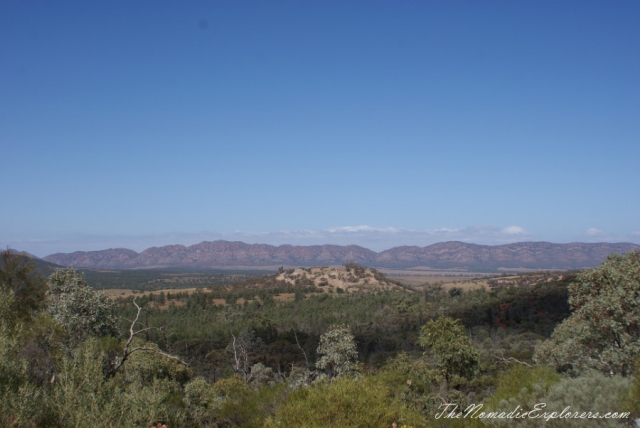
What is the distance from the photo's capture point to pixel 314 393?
11516mm

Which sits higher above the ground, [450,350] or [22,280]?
[22,280]

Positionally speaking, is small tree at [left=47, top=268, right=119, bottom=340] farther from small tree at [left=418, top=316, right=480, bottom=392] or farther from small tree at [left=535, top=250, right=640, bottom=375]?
small tree at [left=418, top=316, right=480, bottom=392]

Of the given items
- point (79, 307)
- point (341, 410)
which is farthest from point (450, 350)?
point (79, 307)

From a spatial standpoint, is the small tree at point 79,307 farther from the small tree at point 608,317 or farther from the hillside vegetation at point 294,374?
the small tree at point 608,317

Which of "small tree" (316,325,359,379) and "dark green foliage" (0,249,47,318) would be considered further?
"small tree" (316,325,359,379)

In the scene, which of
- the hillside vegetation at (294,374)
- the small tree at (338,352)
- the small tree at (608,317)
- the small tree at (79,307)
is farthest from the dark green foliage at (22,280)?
the small tree at (608,317)

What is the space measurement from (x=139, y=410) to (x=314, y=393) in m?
4.26


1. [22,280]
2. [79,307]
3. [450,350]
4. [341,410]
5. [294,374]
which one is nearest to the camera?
[341,410]

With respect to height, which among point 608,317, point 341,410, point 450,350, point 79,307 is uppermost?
point 79,307

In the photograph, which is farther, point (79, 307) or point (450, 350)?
point (450, 350)

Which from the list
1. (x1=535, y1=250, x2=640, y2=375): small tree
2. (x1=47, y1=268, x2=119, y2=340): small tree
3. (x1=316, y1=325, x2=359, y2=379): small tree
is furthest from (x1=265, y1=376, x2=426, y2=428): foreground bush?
(x1=316, y1=325, x2=359, y2=379): small tree

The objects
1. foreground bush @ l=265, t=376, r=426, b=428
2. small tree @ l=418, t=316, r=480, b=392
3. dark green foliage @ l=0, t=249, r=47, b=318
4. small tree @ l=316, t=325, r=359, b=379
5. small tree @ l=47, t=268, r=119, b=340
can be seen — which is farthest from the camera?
small tree @ l=418, t=316, r=480, b=392

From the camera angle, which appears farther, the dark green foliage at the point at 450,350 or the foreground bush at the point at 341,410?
the dark green foliage at the point at 450,350

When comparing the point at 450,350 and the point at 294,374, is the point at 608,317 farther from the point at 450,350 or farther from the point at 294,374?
the point at 294,374
